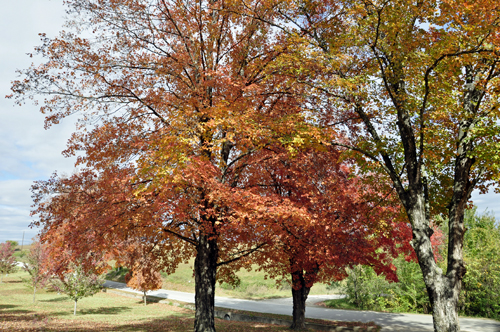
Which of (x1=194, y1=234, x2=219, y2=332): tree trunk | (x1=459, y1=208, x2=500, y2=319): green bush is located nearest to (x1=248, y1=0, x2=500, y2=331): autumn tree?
(x1=194, y1=234, x2=219, y2=332): tree trunk

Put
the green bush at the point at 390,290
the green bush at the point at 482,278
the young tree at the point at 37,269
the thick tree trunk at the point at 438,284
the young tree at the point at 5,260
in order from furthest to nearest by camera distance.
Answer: the young tree at the point at 5,260 < the young tree at the point at 37,269 < the green bush at the point at 390,290 < the green bush at the point at 482,278 < the thick tree trunk at the point at 438,284

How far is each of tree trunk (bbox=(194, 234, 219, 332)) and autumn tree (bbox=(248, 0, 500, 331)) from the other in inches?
234

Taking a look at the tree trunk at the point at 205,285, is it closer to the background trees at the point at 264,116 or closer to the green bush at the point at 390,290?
the background trees at the point at 264,116

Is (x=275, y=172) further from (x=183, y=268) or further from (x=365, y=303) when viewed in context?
(x=183, y=268)

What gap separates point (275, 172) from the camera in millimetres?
12539

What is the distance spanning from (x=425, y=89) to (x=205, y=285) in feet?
29.4

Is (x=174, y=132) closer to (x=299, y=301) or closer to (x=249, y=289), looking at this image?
(x=299, y=301)

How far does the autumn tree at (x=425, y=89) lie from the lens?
7755 mm

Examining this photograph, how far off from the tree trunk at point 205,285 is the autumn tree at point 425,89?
594cm

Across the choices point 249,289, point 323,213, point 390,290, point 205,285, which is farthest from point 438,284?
point 249,289

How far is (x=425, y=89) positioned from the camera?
8594mm

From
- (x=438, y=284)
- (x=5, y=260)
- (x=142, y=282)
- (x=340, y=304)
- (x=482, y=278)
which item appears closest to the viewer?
(x=438, y=284)

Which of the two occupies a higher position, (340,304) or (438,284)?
(438,284)

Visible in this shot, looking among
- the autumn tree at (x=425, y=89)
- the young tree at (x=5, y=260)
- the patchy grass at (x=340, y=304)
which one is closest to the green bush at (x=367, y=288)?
the patchy grass at (x=340, y=304)
